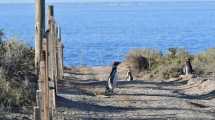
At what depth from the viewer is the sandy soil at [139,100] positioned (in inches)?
719

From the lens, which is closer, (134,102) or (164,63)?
(134,102)

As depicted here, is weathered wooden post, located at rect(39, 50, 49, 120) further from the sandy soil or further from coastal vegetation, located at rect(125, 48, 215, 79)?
coastal vegetation, located at rect(125, 48, 215, 79)

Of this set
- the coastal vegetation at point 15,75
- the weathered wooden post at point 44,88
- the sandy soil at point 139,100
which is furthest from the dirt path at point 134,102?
the weathered wooden post at point 44,88

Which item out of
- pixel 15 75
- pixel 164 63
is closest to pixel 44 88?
pixel 15 75

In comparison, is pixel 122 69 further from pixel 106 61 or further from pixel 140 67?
pixel 106 61

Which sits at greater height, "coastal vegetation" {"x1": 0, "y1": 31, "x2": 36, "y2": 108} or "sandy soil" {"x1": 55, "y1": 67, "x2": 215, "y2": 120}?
"coastal vegetation" {"x1": 0, "y1": 31, "x2": 36, "y2": 108}

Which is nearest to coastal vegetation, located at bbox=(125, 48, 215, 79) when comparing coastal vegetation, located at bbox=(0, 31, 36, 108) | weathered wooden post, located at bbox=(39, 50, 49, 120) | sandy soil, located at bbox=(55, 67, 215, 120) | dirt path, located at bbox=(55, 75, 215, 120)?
sandy soil, located at bbox=(55, 67, 215, 120)

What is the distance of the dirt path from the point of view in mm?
18219

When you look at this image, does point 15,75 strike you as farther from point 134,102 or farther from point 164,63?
point 164,63

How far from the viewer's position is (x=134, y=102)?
21344 millimetres

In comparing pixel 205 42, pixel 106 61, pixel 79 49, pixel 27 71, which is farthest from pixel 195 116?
pixel 205 42

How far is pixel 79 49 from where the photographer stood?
214ft

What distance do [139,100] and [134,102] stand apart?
56cm

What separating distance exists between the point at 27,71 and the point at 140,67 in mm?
16688
